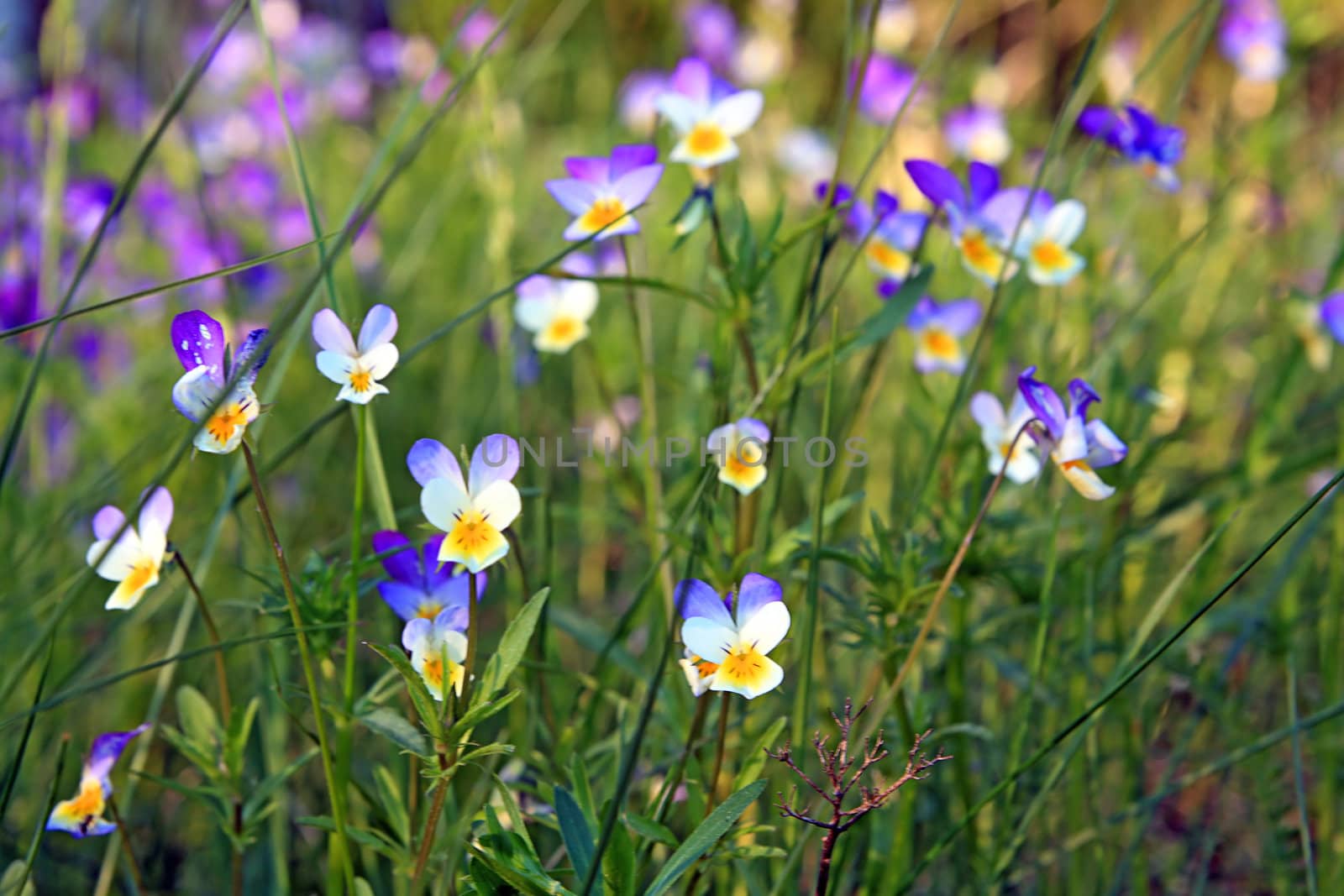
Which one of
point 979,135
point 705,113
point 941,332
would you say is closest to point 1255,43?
point 979,135

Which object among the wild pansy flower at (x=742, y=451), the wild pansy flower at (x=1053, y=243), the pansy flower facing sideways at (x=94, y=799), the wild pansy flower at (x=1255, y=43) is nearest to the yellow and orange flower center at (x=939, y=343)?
the wild pansy flower at (x=1053, y=243)

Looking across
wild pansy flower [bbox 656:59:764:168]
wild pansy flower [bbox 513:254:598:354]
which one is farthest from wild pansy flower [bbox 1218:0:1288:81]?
wild pansy flower [bbox 513:254:598:354]

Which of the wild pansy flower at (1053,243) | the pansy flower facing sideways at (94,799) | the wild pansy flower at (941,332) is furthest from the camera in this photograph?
the wild pansy flower at (941,332)

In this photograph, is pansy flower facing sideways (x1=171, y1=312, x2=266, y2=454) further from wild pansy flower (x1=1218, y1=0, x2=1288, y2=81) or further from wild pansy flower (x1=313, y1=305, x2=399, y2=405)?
wild pansy flower (x1=1218, y1=0, x2=1288, y2=81)

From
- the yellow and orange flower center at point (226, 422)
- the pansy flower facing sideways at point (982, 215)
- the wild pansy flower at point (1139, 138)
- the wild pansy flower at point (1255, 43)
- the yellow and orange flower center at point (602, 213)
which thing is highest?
A: the wild pansy flower at point (1255, 43)

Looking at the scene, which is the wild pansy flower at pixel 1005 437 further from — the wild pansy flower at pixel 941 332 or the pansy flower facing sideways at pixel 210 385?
the pansy flower facing sideways at pixel 210 385

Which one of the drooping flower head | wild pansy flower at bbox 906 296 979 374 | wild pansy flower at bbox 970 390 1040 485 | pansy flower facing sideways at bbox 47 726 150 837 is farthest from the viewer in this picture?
the drooping flower head

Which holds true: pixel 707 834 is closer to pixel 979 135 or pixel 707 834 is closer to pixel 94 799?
pixel 94 799
